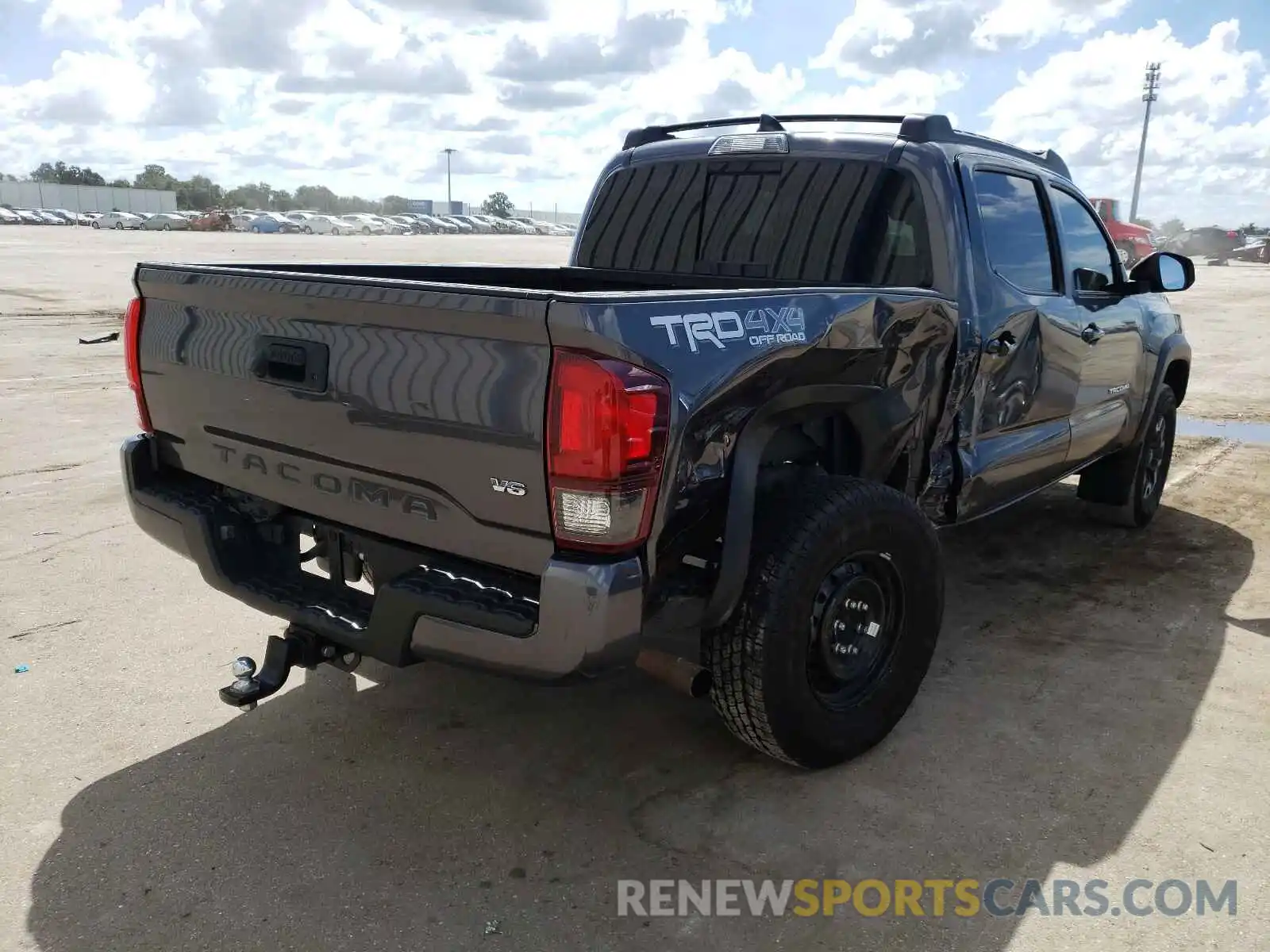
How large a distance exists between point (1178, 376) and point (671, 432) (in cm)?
478

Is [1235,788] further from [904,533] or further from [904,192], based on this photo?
[904,192]

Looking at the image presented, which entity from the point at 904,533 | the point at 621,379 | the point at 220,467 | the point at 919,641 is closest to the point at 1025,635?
the point at 919,641

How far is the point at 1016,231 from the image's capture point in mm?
4254

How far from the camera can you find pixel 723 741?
344 cm

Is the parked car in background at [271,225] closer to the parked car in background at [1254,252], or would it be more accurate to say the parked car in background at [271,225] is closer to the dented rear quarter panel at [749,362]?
the parked car in background at [1254,252]

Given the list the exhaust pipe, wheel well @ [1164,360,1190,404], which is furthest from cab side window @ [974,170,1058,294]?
the exhaust pipe

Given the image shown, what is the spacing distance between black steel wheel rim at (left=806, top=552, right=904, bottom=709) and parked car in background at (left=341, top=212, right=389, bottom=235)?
2843 inches

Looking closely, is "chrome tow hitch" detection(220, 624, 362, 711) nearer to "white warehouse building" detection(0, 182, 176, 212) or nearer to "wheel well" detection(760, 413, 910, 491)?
"wheel well" detection(760, 413, 910, 491)

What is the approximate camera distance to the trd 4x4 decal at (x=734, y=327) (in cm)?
253

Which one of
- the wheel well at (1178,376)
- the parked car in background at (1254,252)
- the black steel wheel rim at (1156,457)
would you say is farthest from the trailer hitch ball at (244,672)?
the parked car in background at (1254,252)

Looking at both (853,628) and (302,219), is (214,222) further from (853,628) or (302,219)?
(853,628)

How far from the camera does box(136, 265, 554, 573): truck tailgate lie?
96.3 inches

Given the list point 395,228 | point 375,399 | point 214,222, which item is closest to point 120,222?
point 214,222

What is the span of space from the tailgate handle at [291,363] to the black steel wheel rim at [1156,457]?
463cm
